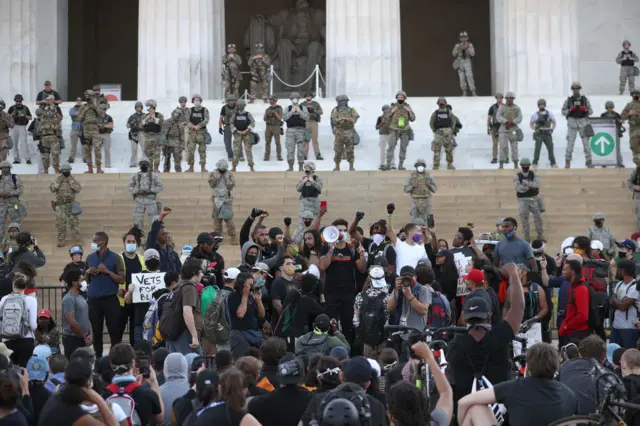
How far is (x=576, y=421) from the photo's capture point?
781 cm

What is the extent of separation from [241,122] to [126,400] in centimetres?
1636

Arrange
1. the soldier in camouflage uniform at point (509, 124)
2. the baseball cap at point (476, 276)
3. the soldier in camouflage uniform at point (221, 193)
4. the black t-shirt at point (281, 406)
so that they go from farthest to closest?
1. the soldier in camouflage uniform at point (509, 124)
2. the soldier in camouflage uniform at point (221, 193)
3. the baseball cap at point (476, 276)
4. the black t-shirt at point (281, 406)

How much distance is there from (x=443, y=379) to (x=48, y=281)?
44.4ft

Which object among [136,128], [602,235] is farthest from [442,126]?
[136,128]

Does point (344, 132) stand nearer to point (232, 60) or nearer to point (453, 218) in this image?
point (453, 218)

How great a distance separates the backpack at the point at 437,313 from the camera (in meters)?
13.1

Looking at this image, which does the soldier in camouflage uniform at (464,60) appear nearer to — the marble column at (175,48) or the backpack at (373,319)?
the marble column at (175,48)

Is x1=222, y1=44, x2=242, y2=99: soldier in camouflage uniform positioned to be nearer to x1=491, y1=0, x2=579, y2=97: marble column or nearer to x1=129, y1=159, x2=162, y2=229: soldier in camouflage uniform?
x1=491, y1=0, x2=579, y2=97: marble column

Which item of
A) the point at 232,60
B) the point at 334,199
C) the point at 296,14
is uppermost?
the point at 296,14

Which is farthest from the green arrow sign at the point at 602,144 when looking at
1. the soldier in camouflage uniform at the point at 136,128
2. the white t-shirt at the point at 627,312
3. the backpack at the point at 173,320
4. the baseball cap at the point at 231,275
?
the backpack at the point at 173,320

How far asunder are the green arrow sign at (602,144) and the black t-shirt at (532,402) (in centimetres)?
1861

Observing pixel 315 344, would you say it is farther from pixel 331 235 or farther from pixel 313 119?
pixel 313 119

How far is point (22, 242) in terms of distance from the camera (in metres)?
17.4

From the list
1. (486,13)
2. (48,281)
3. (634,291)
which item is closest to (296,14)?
(486,13)
